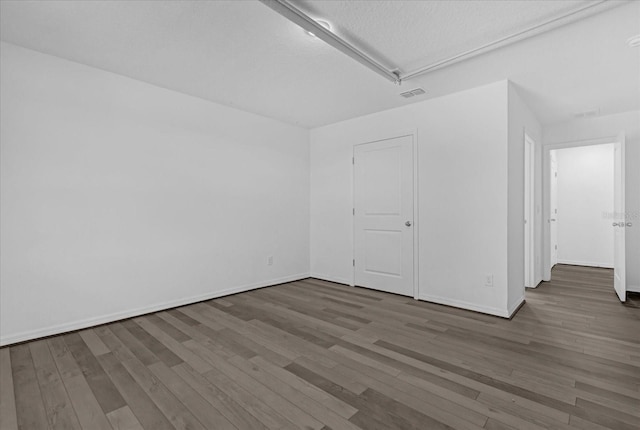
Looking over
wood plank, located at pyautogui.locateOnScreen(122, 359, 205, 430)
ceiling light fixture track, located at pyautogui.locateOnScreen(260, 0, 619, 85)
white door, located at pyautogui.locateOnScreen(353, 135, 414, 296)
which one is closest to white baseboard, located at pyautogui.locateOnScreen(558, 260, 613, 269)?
white door, located at pyautogui.locateOnScreen(353, 135, 414, 296)

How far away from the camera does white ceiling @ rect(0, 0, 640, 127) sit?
2207mm

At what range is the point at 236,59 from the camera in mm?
2936

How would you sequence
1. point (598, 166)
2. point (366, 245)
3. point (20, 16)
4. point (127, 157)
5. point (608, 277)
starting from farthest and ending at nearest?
1. point (598, 166)
2. point (608, 277)
3. point (366, 245)
4. point (127, 157)
5. point (20, 16)

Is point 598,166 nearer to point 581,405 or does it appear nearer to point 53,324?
point 581,405

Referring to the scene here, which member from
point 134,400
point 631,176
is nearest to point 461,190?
point 631,176

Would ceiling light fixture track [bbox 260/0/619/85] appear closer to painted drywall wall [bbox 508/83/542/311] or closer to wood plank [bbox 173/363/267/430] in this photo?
painted drywall wall [bbox 508/83/542/311]

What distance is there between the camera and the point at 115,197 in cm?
327

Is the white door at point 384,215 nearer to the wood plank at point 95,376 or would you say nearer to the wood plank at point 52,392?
the wood plank at point 95,376

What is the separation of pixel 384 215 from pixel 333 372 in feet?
8.75

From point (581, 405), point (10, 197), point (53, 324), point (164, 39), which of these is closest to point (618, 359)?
point (581, 405)

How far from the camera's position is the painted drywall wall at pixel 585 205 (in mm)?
Result: 6398

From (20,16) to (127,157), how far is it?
1.36 meters

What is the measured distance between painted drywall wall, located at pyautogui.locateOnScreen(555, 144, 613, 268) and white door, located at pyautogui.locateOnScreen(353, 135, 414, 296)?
4.97 m

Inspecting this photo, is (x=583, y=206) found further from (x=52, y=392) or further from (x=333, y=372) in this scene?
(x=52, y=392)
